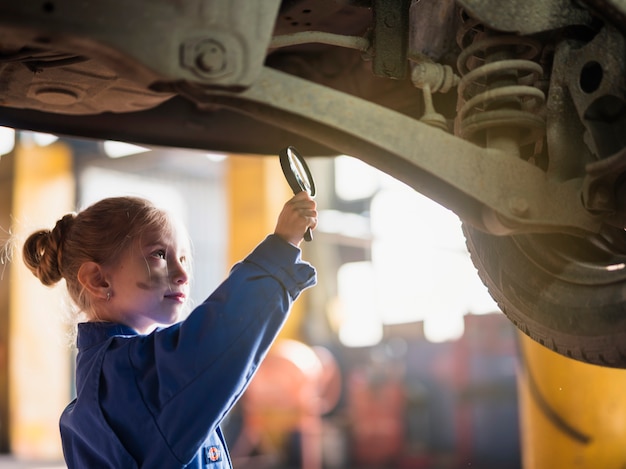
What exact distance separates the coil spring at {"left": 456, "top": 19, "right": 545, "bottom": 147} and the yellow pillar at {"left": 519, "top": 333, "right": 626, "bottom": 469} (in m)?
1.17

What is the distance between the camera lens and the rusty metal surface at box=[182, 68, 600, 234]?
1.16m

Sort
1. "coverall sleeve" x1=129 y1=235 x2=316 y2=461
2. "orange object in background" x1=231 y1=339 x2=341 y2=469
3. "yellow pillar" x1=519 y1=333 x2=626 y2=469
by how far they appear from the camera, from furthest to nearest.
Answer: "orange object in background" x1=231 y1=339 x2=341 y2=469 < "yellow pillar" x1=519 y1=333 x2=626 y2=469 < "coverall sleeve" x1=129 y1=235 x2=316 y2=461

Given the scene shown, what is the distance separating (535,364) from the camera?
2465 millimetres

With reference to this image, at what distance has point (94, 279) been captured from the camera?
58.9 inches

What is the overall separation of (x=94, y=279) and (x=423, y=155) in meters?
0.65

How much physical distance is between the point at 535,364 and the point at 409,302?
935cm

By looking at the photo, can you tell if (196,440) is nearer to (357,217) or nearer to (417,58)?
(417,58)

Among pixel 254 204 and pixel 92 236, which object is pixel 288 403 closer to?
pixel 254 204

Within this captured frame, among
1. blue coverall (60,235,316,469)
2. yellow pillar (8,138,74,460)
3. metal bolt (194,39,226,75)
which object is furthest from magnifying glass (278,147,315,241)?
yellow pillar (8,138,74,460)

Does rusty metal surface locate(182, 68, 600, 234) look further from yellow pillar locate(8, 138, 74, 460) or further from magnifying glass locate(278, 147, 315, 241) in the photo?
yellow pillar locate(8, 138, 74, 460)

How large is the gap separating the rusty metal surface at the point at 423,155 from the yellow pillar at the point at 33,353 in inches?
339

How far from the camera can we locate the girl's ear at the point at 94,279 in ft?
4.89

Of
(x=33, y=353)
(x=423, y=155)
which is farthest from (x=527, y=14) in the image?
(x=33, y=353)

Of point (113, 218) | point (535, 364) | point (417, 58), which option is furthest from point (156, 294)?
point (535, 364)
